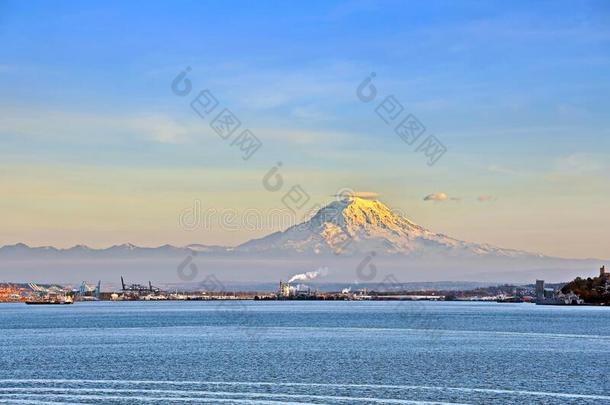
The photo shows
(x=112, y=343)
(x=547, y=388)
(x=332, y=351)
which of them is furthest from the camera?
(x=112, y=343)

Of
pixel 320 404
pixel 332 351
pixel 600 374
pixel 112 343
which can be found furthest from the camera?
pixel 112 343

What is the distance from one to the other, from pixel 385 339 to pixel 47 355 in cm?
4844

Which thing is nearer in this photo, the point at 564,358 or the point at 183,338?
the point at 564,358

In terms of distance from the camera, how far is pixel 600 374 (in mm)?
78375

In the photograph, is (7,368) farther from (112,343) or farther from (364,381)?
(112,343)

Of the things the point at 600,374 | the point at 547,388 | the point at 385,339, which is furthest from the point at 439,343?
the point at 547,388

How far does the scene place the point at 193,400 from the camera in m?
60.4

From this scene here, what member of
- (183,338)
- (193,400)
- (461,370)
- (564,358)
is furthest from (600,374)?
(183,338)

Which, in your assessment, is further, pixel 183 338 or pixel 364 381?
pixel 183 338

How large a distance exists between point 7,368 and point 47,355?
1608cm

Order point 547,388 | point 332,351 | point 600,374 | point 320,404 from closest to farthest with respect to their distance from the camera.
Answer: point 320,404 < point 547,388 < point 600,374 < point 332,351

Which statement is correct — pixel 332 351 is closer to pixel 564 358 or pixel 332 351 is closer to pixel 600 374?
pixel 564 358

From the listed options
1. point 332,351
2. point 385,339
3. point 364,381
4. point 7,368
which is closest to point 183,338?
point 385,339

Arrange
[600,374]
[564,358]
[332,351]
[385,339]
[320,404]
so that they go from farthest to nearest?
[385,339] → [332,351] → [564,358] → [600,374] → [320,404]
